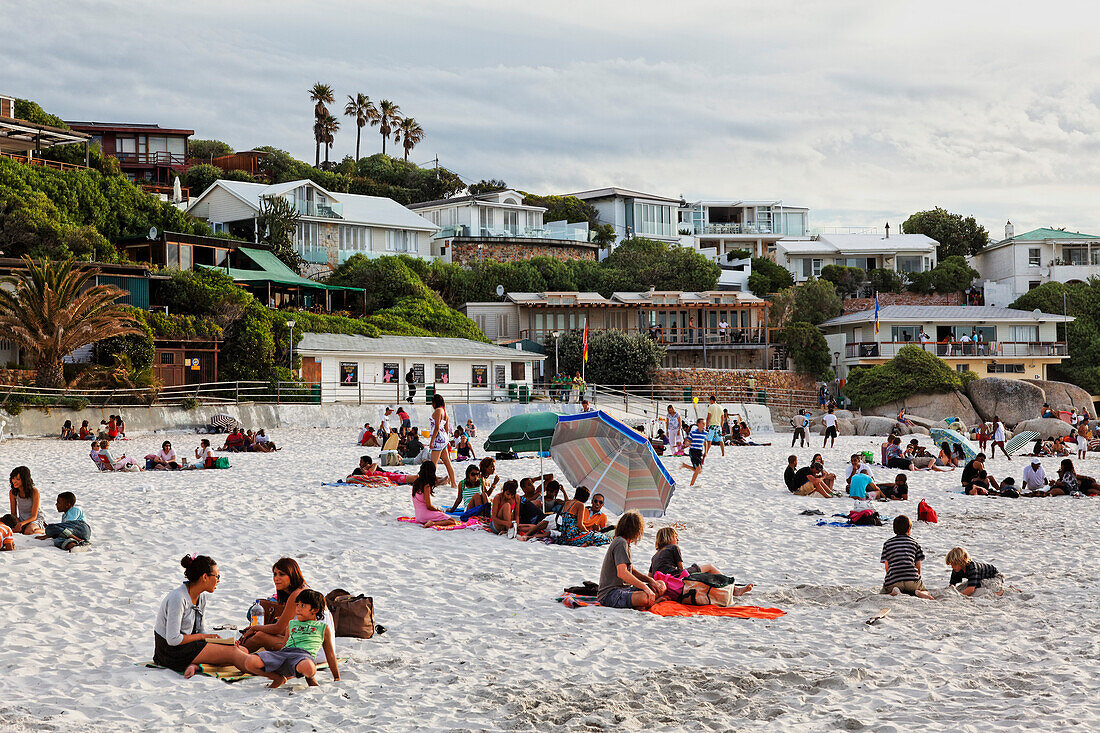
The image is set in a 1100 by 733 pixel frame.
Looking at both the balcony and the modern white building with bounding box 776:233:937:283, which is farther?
the modern white building with bounding box 776:233:937:283

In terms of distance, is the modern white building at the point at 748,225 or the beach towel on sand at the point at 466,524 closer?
the beach towel on sand at the point at 466,524

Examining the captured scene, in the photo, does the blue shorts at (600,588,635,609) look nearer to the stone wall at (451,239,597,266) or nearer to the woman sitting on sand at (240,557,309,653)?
the woman sitting on sand at (240,557,309,653)

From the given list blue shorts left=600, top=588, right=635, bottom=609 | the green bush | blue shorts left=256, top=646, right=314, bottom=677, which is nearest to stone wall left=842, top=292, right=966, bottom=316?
the green bush

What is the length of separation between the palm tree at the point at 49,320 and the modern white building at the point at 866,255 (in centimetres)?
4827

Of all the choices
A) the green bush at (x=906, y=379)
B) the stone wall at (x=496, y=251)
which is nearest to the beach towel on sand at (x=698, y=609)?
the green bush at (x=906, y=379)

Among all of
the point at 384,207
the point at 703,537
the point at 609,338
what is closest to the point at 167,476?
the point at 703,537

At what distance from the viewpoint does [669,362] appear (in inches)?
2041

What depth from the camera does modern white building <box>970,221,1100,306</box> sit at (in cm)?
6144

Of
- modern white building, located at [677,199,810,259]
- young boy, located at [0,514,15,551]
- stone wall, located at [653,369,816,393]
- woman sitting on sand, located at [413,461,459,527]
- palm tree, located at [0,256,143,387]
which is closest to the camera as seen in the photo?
young boy, located at [0,514,15,551]

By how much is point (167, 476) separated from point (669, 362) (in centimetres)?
3643

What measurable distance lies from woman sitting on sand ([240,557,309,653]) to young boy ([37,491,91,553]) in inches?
185

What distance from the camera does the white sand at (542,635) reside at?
19.9ft

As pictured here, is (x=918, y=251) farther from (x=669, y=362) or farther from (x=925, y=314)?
(x=669, y=362)

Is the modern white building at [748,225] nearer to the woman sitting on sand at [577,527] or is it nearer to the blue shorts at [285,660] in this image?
the woman sitting on sand at [577,527]
